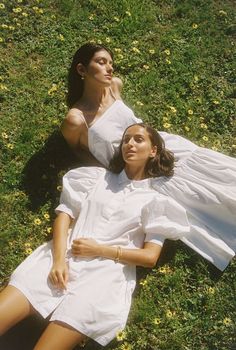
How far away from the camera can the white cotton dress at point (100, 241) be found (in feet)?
12.2

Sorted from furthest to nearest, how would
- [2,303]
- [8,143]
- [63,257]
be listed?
[8,143] < [63,257] < [2,303]

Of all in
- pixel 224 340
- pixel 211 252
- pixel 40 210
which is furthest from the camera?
pixel 40 210

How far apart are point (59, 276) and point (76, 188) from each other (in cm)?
85

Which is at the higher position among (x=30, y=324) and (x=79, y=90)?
(x=79, y=90)

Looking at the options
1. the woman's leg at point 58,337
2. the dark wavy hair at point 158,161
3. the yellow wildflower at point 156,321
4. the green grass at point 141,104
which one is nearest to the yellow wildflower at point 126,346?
the green grass at point 141,104

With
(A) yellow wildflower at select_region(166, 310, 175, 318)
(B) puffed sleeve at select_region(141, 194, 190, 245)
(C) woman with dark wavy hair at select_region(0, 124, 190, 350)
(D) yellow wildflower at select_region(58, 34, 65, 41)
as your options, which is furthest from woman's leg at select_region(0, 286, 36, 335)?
(D) yellow wildflower at select_region(58, 34, 65, 41)

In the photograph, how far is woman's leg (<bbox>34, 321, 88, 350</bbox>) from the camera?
11.6 feet

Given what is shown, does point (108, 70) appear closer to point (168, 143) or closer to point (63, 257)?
point (168, 143)

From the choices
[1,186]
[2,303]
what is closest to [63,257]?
[2,303]

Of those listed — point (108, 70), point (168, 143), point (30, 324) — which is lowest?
point (30, 324)

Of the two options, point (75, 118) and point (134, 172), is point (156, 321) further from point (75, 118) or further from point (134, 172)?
point (75, 118)

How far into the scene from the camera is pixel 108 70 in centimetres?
491

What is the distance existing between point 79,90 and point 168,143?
107 centimetres

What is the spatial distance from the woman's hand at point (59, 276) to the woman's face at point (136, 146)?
42.8 inches
